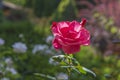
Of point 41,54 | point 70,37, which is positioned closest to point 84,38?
point 70,37

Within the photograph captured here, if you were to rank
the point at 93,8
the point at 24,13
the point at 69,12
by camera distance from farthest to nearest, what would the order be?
the point at 24,13
the point at 69,12
the point at 93,8

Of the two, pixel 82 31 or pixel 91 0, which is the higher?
pixel 91 0

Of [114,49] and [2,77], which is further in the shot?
[114,49]

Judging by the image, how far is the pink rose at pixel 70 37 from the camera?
1.78m

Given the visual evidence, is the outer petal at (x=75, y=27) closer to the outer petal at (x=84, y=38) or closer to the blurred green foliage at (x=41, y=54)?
the outer petal at (x=84, y=38)

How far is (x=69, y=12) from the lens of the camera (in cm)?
777

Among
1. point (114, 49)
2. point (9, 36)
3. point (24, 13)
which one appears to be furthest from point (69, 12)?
point (24, 13)

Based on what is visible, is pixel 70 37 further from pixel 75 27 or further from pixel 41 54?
pixel 41 54

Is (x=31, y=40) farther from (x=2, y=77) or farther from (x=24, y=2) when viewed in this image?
(x=24, y=2)

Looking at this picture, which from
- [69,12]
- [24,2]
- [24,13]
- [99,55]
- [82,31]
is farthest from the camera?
[24,2]

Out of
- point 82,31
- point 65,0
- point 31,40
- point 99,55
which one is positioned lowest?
point 82,31

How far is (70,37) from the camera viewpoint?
1.79 meters

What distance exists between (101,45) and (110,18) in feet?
1.49

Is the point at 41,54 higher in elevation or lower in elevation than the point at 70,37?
higher
